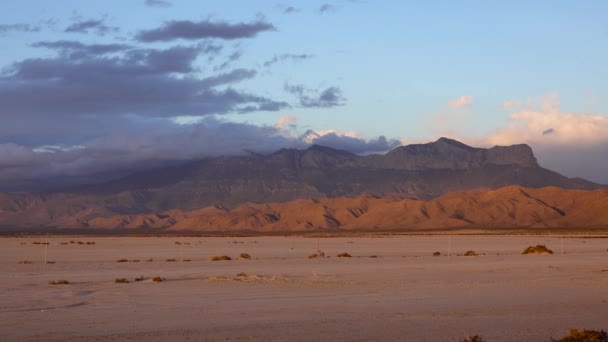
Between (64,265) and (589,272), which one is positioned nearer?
(589,272)

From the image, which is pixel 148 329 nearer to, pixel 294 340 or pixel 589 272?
pixel 294 340

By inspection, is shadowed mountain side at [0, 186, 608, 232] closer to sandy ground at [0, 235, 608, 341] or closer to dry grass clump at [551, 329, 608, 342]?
sandy ground at [0, 235, 608, 341]

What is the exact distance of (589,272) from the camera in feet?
99.3

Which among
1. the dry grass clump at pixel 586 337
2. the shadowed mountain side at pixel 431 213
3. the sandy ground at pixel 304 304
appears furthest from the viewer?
the shadowed mountain side at pixel 431 213

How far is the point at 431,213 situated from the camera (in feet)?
508

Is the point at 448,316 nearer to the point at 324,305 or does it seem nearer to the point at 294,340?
the point at 324,305

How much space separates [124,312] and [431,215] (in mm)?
139280

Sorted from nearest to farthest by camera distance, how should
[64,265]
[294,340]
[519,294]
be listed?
1. [294,340]
2. [519,294]
3. [64,265]

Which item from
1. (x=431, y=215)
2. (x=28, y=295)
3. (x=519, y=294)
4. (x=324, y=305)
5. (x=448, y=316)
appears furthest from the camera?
(x=431, y=215)

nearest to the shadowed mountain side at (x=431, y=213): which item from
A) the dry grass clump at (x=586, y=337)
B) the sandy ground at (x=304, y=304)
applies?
the sandy ground at (x=304, y=304)

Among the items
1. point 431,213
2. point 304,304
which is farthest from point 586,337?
point 431,213

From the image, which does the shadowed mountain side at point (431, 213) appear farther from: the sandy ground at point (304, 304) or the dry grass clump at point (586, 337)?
the dry grass clump at point (586, 337)

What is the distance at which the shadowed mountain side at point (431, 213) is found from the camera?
145m

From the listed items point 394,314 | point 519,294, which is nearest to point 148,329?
point 394,314
